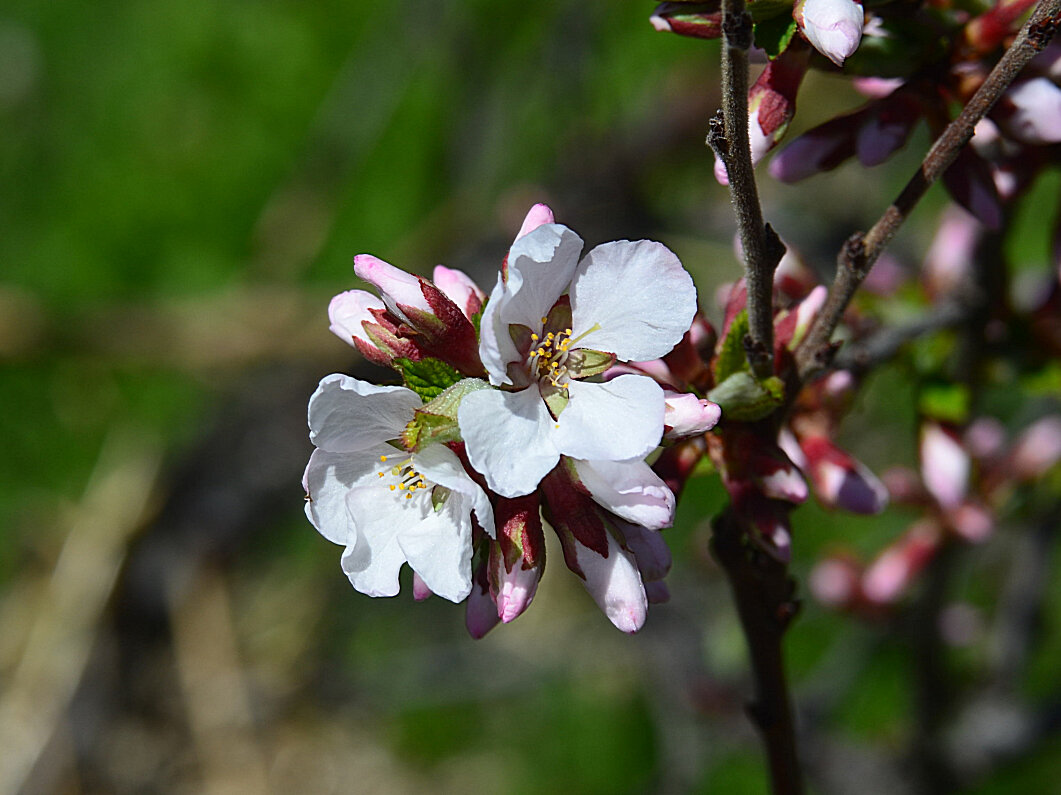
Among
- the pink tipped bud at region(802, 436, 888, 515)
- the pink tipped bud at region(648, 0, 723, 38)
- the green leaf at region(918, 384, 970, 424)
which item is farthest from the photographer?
the green leaf at region(918, 384, 970, 424)

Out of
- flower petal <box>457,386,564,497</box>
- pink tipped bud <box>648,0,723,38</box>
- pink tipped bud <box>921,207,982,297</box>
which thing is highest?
pink tipped bud <box>648,0,723,38</box>

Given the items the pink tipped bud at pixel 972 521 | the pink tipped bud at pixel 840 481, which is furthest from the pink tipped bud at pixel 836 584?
the pink tipped bud at pixel 840 481

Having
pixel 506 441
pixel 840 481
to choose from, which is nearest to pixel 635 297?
pixel 506 441

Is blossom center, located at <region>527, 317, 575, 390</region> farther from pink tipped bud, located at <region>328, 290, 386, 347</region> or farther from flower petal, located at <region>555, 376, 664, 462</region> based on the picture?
pink tipped bud, located at <region>328, 290, 386, 347</region>

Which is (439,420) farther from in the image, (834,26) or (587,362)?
(834,26)

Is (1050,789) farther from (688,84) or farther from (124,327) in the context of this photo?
(124,327)

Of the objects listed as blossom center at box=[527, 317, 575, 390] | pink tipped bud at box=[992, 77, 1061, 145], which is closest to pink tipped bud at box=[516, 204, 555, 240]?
blossom center at box=[527, 317, 575, 390]

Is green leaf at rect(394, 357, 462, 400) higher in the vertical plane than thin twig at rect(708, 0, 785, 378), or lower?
lower
